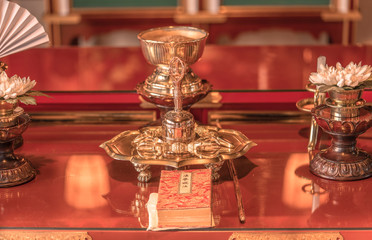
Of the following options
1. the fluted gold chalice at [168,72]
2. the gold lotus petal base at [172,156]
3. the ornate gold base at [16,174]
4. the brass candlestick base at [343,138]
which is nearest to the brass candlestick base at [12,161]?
the ornate gold base at [16,174]

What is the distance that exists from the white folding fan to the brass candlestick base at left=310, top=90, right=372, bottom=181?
848 millimetres

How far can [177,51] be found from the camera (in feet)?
5.35

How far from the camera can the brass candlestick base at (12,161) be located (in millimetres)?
1507

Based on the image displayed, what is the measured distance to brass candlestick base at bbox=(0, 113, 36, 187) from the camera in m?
1.51

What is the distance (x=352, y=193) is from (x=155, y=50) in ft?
2.18

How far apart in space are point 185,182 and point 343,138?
447mm

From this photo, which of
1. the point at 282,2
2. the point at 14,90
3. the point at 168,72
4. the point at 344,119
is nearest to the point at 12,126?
the point at 14,90

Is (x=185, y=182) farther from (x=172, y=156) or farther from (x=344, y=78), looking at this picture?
(x=344, y=78)

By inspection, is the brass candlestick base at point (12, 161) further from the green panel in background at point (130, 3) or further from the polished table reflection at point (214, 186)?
the green panel in background at point (130, 3)

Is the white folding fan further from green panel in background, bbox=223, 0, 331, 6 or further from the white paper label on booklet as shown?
green panel in background, bbox=223, 0, 331, 6

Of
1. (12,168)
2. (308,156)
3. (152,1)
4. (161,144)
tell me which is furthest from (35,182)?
(152,1)

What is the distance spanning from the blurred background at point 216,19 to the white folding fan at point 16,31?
2.35 metres

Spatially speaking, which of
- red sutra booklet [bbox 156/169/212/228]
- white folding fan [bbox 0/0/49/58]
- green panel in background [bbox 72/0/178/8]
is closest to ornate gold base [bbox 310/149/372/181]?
red sutra booklet [bbox 156/169/212/228]

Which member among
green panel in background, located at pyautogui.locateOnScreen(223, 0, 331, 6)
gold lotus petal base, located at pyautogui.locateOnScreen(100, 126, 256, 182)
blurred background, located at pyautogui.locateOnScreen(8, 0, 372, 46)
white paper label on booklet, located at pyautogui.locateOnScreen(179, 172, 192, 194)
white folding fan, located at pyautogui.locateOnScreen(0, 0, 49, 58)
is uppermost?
white folding fan, located at pyautogui.locateOnScreen(0, 0, 49, 58)
